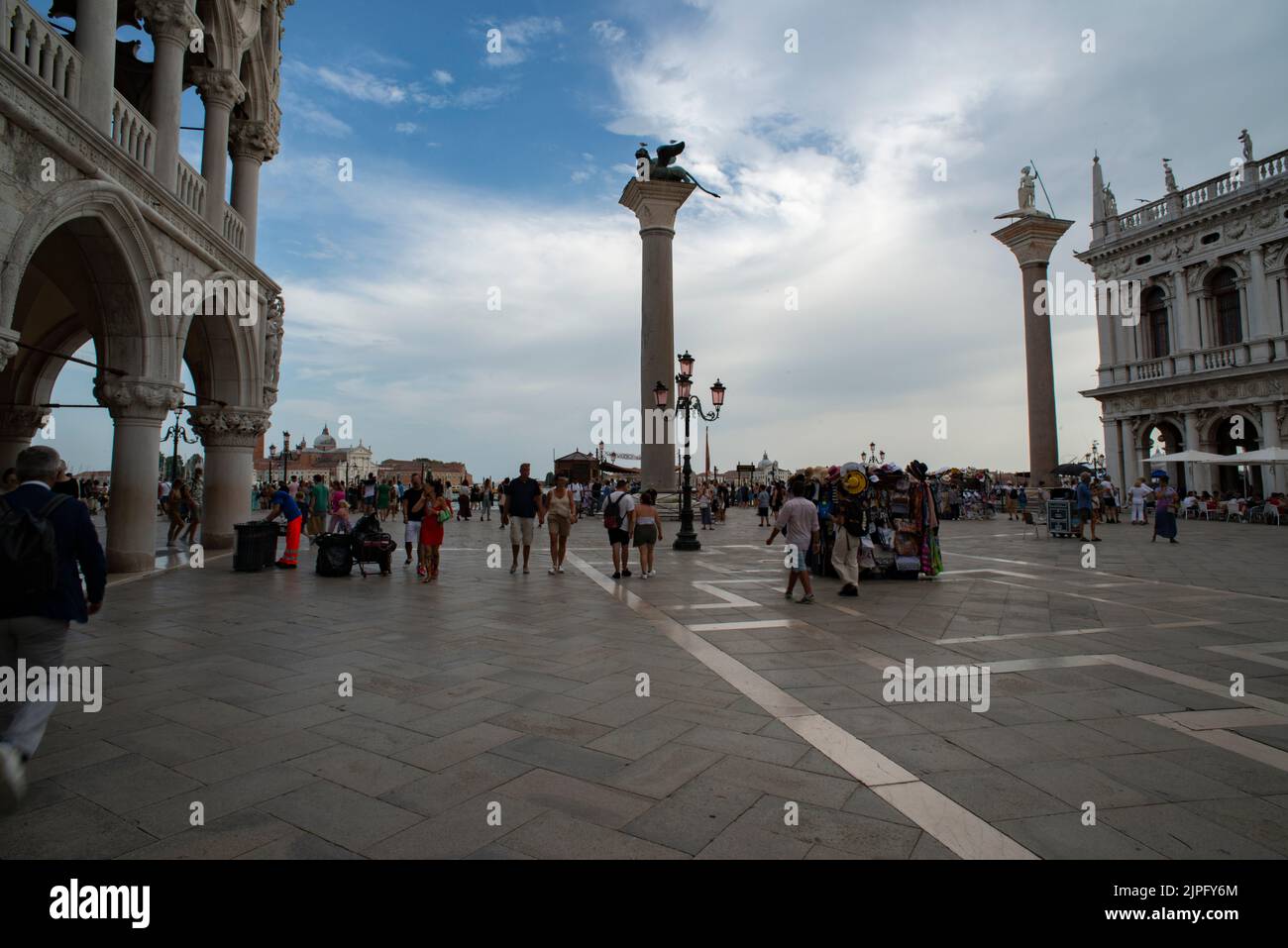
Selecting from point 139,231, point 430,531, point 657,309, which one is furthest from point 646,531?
point 657,309

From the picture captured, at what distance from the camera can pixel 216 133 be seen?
37.2 feet

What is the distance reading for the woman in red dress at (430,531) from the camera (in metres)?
9.39

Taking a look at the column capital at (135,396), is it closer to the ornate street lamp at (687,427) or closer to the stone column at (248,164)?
the stone column at (248,164)

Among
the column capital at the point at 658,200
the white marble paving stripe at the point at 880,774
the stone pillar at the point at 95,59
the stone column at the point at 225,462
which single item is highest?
the column capital at the point at 658,200

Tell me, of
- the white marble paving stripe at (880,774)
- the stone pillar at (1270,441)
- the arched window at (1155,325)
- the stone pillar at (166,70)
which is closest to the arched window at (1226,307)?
the arched window at (1155,325)

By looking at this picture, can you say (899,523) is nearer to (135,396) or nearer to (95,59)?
(135,396)

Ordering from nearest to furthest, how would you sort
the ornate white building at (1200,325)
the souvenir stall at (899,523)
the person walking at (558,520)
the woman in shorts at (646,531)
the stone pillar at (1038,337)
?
the souvenir stall at (899,523)
the woman in shorts at (646,531)
the person walking at (558,520)
the ornate white building at (1200,325)
the stone pillar at (1038,337)

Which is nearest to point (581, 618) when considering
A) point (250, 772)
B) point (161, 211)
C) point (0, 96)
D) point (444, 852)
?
point (250, 772)

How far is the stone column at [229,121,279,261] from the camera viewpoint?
12.9 m

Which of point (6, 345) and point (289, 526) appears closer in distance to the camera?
point (6, 345)

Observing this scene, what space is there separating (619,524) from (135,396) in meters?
6.89

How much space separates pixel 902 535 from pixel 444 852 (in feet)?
28.1

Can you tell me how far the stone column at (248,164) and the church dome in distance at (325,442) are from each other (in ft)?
362
